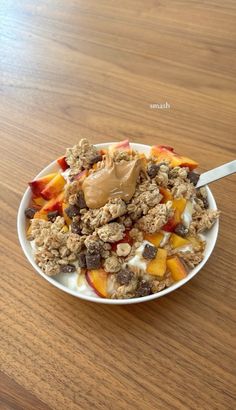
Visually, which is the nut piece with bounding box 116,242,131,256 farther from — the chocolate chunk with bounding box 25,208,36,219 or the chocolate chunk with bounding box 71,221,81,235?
the chocolate chunk with bounding box 25,208,36,219

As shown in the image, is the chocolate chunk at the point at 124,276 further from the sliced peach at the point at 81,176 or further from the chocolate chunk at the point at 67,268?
the sliced peach at the point at 81,176

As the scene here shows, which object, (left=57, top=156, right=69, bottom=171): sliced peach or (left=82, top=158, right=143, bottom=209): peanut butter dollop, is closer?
(left=82, top=158, right=143, bottom=209): peanut butter dollop

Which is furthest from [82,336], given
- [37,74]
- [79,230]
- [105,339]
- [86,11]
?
[86,11]

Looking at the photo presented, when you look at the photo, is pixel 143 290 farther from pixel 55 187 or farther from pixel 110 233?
pixel 55 187

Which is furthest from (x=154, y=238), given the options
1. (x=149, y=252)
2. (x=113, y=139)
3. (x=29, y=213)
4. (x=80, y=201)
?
(x=113, y=139)

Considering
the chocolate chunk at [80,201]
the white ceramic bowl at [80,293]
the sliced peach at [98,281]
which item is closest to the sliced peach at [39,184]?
the white ceramic bowl at [80,293]

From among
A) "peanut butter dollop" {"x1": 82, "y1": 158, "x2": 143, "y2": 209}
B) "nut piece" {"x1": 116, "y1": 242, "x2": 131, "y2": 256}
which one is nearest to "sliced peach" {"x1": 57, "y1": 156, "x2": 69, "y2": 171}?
"peanut butter dollop" {"x1": 82, "y1": 158, "x2": 143, "y2": 209}

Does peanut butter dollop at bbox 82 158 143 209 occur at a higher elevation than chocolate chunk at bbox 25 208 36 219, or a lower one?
higher
